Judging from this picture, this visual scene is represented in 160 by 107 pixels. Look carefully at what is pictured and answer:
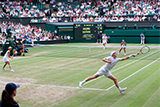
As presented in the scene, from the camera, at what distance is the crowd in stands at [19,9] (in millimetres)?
47125

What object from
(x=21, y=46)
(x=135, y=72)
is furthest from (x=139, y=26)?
(x=135, y=72)

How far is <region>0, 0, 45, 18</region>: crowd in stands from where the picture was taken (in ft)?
155

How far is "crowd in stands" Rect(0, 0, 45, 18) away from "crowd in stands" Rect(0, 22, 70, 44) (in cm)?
325

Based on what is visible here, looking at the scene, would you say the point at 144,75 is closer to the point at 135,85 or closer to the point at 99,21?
the point at 135,85

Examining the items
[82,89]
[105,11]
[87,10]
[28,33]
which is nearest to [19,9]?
[28,33]

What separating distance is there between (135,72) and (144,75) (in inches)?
45.6

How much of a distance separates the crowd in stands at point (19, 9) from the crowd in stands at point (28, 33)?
3249mm

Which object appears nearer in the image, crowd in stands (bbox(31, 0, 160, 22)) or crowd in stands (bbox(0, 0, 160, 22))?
crowd in stands (bbox(31, 0, 160, 22))

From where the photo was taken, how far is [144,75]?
15.2 metres

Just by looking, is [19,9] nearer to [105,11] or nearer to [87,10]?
[87,10]

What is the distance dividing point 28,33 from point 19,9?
8.46 meters

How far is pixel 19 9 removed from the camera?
4841 cm

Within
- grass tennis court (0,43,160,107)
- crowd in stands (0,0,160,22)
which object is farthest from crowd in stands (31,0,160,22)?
grass tennis court (0,43,160,107)

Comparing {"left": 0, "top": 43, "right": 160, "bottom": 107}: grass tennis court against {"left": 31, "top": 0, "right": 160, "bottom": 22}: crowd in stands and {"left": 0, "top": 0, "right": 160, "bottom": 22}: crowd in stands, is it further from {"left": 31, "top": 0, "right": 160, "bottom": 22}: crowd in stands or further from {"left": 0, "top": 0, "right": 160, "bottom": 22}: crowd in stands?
{"left": 0, "top": 0, "right": 160, "bottom": 22}: crowd in stands
